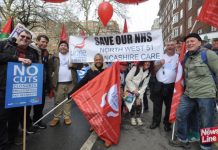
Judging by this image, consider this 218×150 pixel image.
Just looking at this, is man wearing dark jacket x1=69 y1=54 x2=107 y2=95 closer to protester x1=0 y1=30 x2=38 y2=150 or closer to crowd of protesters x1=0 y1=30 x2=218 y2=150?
crowd of protesters x1=0 y1=30 x2=218 y2=150

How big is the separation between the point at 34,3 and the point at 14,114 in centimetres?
2129

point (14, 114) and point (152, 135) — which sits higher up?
point (14, 114)

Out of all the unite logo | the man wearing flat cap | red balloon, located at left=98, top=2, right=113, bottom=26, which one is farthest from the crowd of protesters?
red balloon, located at left=98, top=2, right=113, bottom=26

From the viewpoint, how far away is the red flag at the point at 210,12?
490cm

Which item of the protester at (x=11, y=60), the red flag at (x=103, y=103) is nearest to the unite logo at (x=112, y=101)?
the red flag at (x=103, y=103)

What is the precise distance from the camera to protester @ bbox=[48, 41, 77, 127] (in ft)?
18.4

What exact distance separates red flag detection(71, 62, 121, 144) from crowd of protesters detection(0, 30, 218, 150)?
27 cm

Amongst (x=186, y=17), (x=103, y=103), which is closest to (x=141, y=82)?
(x=103, y=103)

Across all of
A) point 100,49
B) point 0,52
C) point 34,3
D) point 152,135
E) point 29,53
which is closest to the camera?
point 0,52

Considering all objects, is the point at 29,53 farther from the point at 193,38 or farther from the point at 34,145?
the point at 193,38

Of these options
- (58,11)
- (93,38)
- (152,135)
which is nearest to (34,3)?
(58,11)

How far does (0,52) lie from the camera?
387 centimetres

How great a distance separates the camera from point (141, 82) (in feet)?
18.4

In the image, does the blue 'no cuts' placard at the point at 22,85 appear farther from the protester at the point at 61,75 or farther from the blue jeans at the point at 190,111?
the blue jeans at the point at 190,111
